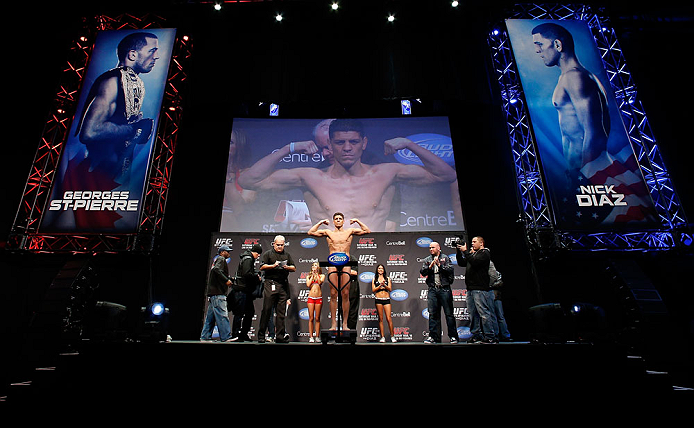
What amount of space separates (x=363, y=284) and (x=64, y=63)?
10.3m

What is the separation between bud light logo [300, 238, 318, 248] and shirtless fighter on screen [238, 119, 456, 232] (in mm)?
666

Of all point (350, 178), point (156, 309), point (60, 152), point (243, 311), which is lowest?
point (243, 311)

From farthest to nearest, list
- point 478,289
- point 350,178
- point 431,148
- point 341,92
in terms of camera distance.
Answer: point 341,92
point 431,148
point 350,178
point 478,289

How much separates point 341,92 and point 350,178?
104 inches

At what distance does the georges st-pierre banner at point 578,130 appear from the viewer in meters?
8.46

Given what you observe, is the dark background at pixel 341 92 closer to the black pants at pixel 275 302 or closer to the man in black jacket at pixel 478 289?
the man in black jacket at pixel 478 289


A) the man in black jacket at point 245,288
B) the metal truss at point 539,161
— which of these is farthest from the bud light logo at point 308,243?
the metal truss at point 539,161

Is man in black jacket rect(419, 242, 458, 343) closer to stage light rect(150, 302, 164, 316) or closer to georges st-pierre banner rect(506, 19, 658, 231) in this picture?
georges st-pierre banner rect(506, 19, 658, 231)

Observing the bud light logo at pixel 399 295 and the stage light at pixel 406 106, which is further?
the stage light at pixel 406 106

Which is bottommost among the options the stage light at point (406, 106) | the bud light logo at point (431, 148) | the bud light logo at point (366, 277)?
the bud light logo at point (366, 277)

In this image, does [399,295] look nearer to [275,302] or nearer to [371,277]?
[371,277]

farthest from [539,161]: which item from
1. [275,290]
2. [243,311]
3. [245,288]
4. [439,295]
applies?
[243,311]

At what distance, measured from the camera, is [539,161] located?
910 centimetres

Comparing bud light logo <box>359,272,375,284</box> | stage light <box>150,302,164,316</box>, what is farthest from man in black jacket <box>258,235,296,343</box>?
bud light logo <box>359,272,375,284</box>
